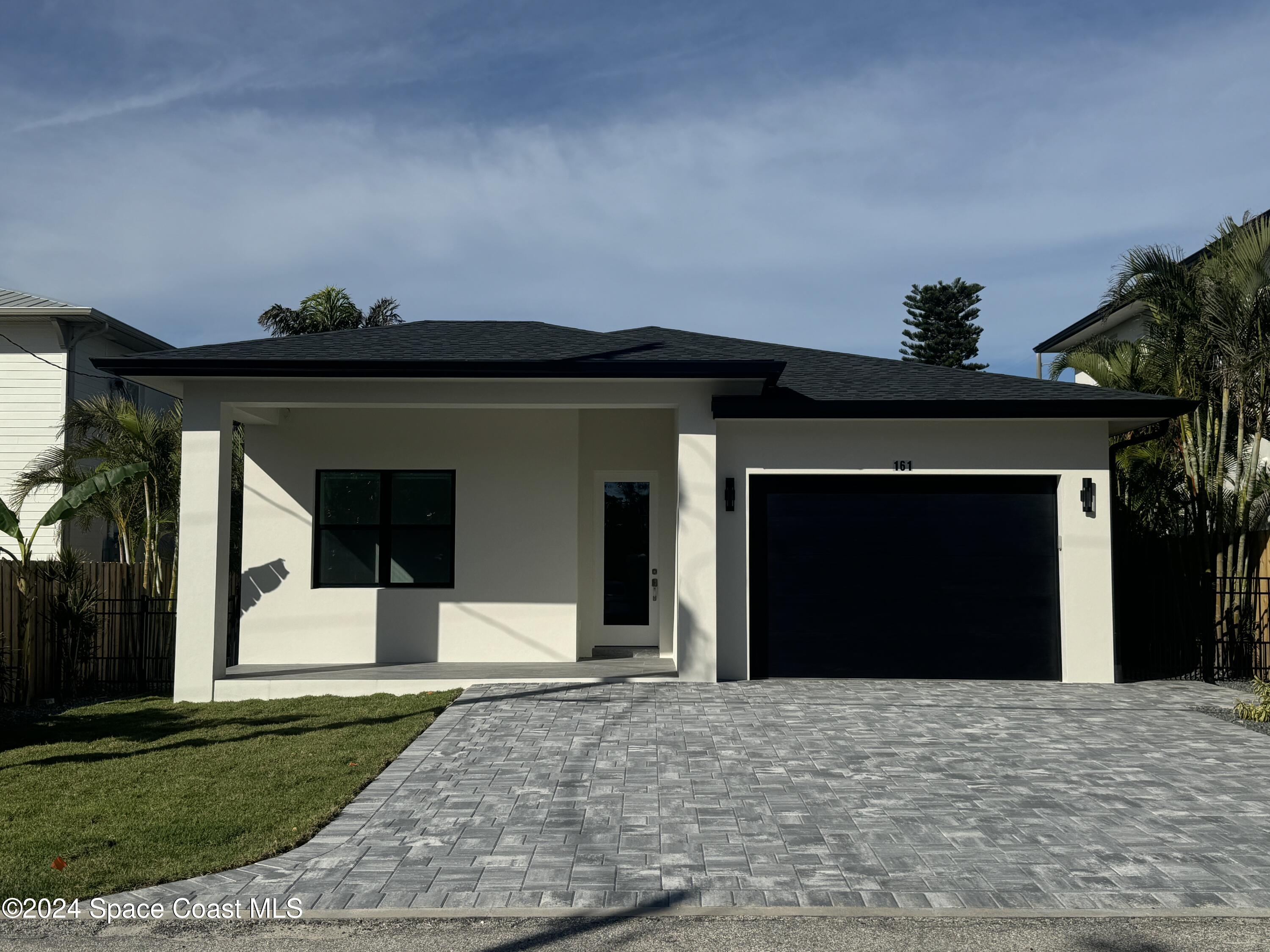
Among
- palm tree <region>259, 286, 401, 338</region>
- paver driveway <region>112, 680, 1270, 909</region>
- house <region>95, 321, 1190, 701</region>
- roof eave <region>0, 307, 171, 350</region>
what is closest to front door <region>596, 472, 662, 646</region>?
house <region>95, 321, 1190, 701</region>

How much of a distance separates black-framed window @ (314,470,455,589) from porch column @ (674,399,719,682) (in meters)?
3.60

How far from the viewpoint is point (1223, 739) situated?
8422 mm

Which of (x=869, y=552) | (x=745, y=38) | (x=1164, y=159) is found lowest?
(x=869, y=552)

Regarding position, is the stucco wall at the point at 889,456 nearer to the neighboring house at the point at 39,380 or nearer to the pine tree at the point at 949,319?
the neighboring house at the point at 39,380

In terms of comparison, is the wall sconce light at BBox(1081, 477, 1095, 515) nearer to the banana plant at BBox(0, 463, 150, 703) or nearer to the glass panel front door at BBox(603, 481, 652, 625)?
the glass panel front door at BBox(603, 481, 652, 625)

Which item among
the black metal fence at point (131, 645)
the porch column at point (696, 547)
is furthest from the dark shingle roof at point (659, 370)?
the black metal fence at point (131, 645)

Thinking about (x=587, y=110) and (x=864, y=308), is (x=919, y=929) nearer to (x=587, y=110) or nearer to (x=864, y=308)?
(x=587, y=110)

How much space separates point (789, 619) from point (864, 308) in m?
29.8

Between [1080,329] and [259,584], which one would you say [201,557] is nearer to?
[259,584]

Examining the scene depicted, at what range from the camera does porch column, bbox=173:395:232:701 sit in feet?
35.9

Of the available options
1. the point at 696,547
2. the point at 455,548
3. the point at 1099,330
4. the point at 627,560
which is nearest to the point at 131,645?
the point at 455,548

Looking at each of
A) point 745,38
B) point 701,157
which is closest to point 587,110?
point 701,157

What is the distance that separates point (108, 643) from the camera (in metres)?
11.9

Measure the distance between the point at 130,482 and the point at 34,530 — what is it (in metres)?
4.22
